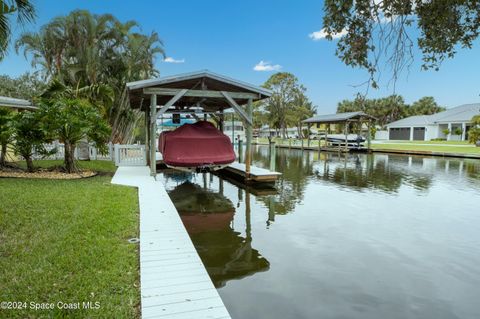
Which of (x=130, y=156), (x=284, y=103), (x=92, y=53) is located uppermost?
(x=284, y=103)

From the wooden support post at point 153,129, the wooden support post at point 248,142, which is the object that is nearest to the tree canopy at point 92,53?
the wooden support post at point 153,129

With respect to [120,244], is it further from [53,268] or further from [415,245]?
[415,245]

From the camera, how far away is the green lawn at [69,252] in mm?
2979

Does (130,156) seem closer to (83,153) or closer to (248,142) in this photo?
(83,153)

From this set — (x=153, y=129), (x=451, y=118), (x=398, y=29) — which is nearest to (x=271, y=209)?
(x=153, y=129)

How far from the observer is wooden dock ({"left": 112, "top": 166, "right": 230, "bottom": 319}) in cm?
283

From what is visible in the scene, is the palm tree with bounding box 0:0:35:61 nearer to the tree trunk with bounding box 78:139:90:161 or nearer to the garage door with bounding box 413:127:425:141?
the tree trunk with bounding box 78:139:90:161

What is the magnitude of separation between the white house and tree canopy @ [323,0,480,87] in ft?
134

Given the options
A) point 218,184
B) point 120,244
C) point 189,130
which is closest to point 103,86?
point 189,130

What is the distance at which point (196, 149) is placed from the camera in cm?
1044

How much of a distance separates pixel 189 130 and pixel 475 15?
340 inches

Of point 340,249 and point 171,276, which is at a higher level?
point 171,276

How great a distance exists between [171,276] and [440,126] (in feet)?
154

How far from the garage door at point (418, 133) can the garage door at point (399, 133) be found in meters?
1.29
